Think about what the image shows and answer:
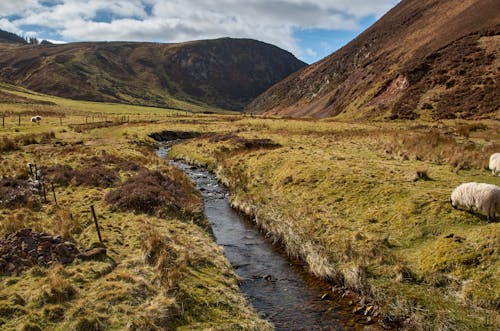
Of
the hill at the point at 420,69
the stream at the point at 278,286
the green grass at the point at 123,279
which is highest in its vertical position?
the hill at the point at 420,69

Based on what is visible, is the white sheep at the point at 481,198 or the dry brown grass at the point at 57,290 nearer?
the dry brown grass at the point at 57,290

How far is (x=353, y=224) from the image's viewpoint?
1880 centimetres

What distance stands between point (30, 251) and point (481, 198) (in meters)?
18.5

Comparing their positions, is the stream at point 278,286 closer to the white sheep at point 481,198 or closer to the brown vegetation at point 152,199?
the brown vegetation at point 152,199

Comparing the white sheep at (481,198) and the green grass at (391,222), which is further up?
the white sheep at (481,198)

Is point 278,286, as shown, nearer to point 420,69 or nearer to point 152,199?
point 152,199

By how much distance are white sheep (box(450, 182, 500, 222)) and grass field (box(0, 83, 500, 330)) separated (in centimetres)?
58

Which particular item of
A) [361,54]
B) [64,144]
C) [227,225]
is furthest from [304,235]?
[361,54]

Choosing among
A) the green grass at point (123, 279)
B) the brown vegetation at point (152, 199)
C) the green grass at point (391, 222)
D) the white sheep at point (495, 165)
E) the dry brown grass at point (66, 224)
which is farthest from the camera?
the white sheep at point (495, 165)

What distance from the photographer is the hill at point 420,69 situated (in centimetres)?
6846

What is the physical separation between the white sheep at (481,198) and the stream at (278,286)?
7383 mm

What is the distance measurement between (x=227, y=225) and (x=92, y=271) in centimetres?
1132

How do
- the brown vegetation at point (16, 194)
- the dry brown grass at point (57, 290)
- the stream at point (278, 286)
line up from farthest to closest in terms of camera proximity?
the brown vegetation at point (16, 194) → the stream at point (278, 286) → the dry brown grass at point (57, 290)

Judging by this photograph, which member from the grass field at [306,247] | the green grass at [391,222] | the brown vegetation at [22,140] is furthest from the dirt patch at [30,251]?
the brown vegetation at [22,140]
